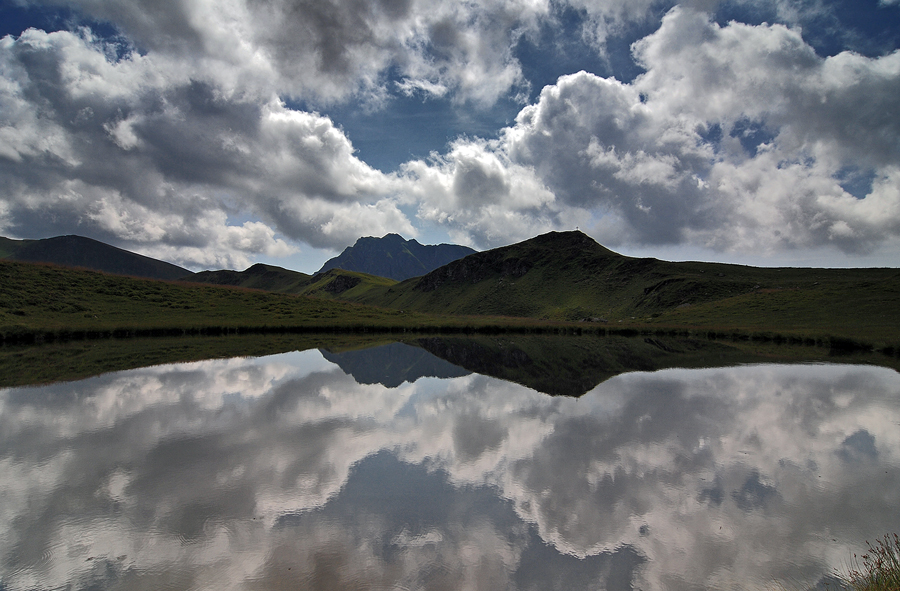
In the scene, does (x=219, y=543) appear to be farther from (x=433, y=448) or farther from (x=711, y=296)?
(x=711, y=296)

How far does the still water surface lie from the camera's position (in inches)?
284

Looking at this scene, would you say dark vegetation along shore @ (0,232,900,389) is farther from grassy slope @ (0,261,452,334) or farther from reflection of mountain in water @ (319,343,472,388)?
reflection of mountain in water @ (319,343,472,388)

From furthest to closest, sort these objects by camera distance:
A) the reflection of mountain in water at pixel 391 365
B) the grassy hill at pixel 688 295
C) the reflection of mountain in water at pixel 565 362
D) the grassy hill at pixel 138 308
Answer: the grassy hill at pixel 688 295
the grassy hill at pixel 138 308
the reflection of mountain in water at pixel 391 365
the reflection of mountain in water at pixel 565 362

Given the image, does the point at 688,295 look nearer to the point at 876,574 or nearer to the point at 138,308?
the point at 876,574

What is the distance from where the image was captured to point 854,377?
27078 millimetres

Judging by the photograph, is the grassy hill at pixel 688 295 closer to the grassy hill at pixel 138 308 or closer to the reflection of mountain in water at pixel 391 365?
the reflection of mountain in water at pixel 391 365

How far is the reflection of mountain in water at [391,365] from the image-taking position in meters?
27.8

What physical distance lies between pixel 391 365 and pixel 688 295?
105658 mm

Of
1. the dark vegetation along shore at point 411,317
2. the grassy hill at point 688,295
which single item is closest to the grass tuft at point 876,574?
the dark vegetation along shore at point 411,317

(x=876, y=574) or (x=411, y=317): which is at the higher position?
(x=411, y=317)

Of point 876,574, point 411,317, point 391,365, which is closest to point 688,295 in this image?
point 411,317

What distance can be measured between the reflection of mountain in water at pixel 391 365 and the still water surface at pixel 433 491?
7367 mm

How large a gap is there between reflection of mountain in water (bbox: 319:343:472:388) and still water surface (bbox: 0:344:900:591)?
737cm

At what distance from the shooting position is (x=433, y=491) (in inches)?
407
